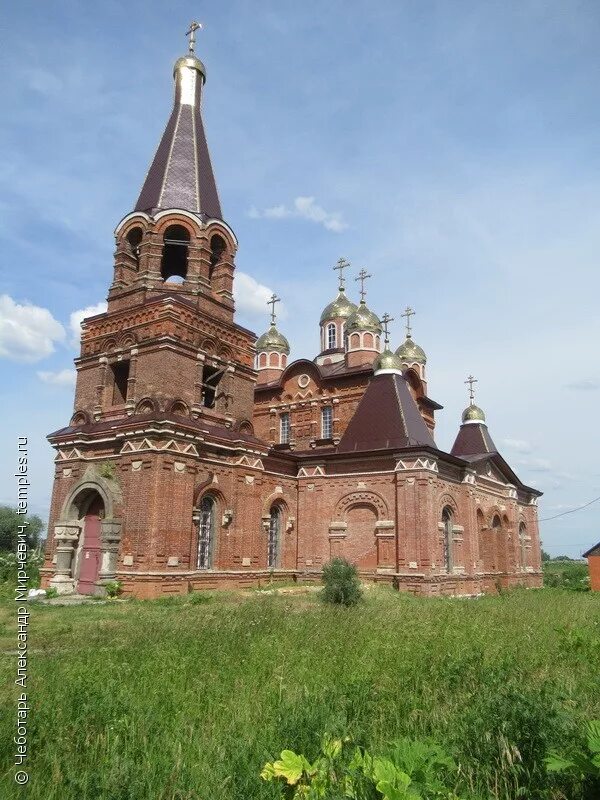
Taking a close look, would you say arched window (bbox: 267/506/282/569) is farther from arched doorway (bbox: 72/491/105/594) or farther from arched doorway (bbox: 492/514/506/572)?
arched doorway (bbox: 492/514/506/572)

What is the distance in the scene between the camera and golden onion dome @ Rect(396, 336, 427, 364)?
31.0 m

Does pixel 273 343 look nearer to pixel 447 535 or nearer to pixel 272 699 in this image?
pixel 447 535

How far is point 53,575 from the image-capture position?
58.0ft

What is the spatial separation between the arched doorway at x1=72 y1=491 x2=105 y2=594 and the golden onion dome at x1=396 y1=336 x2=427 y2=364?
58.2 feet

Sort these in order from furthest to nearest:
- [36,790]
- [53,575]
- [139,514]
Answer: [53,575]
[139,514]
[36,790]

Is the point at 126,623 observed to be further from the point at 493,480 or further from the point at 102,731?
the point at 493,480

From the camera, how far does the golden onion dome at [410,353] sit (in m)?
31.0

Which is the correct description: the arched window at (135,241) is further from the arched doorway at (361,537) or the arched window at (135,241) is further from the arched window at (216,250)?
the arched doorway at (361,537)

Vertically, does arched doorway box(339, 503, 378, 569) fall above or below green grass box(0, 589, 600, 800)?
above

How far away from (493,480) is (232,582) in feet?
44.7

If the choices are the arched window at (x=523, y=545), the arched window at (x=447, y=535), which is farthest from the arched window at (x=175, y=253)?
the arched window at (x=523, y=545)

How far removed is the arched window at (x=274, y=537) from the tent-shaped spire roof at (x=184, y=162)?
416 inches

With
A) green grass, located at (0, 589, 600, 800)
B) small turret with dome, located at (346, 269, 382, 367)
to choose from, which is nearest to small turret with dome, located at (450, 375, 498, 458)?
small turret with dome, located at (346, 269, 382, 367)

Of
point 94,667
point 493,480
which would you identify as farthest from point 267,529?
point 94,667
